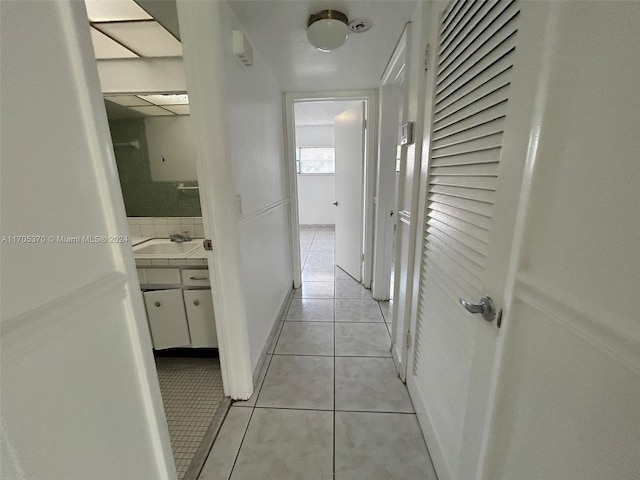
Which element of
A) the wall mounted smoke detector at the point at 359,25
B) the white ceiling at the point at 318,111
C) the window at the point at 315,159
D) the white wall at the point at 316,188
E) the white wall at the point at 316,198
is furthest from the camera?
the white wall at the point at 316,198

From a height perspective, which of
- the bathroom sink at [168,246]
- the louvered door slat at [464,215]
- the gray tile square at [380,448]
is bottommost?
the gray tile square at [380,448]

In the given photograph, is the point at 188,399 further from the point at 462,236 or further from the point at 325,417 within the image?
the point at 462,236

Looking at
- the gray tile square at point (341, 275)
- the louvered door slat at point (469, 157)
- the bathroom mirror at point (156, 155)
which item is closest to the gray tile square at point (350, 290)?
the gray tile square at point (341, 275)

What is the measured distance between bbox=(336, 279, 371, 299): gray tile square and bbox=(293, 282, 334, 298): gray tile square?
0.09m

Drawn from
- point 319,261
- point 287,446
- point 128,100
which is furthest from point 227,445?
point 319,261

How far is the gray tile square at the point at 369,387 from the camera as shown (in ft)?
4.91

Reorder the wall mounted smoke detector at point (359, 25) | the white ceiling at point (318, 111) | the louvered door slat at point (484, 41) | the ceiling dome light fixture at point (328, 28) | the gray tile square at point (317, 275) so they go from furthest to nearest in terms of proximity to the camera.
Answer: the white ceiling at point (318, 111), the gray tile square at point (317, 275), the wall mounted smoke detector at point (359, 25), the ceiling dome light fixture at point (328, 28), the louvered door slat at point (484, 41)

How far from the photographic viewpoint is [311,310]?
258 centimetres

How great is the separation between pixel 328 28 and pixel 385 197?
56.8 inches

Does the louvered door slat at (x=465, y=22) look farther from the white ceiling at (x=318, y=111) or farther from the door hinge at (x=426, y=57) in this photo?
the white ceiling at (x=318, y=111)

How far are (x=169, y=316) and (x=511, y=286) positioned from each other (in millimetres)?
1892

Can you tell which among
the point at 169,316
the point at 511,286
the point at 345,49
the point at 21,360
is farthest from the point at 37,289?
the point at 345,49

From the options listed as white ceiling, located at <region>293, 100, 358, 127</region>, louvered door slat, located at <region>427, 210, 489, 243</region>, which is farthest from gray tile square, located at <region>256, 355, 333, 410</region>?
white ceiling, located at <region>293, 100, 358, 127</region>

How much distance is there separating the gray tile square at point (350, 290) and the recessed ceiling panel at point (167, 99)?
2.31 meters
